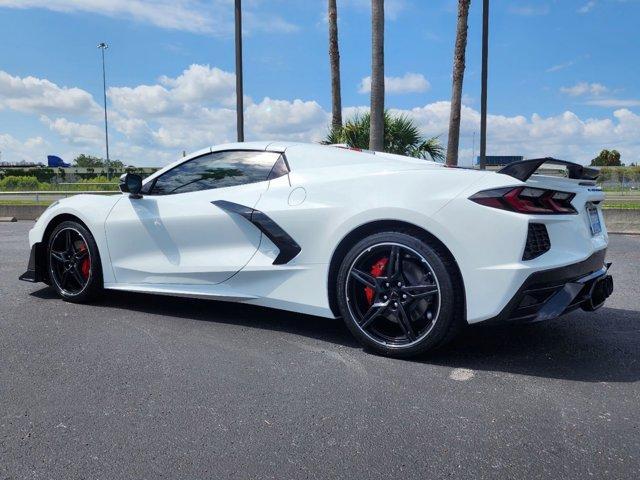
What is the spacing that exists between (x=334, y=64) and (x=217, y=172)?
542 inches

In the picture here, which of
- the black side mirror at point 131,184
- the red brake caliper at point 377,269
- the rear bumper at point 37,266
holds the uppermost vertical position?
the black side mirror at point 131,184

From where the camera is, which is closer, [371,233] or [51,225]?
[371,233]

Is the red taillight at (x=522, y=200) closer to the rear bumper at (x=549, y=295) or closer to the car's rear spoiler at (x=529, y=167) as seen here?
the car's rear spoiler at (x=529, y=167)

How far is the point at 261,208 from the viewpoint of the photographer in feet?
12.6

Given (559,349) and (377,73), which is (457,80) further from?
(559,349)

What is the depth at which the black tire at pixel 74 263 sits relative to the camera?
4.69 metres

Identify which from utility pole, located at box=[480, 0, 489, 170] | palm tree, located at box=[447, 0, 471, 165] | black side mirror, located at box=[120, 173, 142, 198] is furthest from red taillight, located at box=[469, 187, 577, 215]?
palm tree, located at box=[447, 0, 471, 165]

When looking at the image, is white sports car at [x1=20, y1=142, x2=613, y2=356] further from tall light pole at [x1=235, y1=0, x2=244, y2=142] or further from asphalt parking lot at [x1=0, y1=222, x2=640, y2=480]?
tall light pole at [x1=235, y1=0, x2=244, y2=142]

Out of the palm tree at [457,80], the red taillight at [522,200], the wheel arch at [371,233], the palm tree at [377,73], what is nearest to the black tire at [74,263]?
the wheel arch at [371,233]

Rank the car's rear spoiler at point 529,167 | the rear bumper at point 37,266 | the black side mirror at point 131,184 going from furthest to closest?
the rear bumper at point 37,266
the black side mirror at point 131,184
the car's rear spoiler at point 529,167

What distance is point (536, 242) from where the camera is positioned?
3021 millimetres

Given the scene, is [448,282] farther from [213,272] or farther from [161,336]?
[161,336]

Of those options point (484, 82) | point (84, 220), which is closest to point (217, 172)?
point (84, 220)

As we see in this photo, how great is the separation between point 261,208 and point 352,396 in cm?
153
